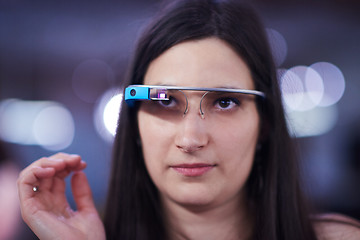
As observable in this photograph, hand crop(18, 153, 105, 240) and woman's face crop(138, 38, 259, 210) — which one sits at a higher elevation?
woman's face crop(138, 38, 259, 210)

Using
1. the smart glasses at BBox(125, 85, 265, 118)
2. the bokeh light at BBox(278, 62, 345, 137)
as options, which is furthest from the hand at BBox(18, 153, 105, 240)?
the bokeh light at BBox(278, 62, 345, 137)

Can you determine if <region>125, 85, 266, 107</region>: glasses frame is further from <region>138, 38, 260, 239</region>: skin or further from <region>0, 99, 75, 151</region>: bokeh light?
<region>0, 99, 75, 151</region>: bokeh light

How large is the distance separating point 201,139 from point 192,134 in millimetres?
41

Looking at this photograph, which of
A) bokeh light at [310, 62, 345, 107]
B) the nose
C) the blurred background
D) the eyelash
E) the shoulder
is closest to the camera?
the nose

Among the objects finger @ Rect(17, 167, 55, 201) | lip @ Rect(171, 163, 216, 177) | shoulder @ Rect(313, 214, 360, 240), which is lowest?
shoulder @ Rect(313, 214, 360, 240)

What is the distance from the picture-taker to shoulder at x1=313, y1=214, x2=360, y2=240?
140 centimetres

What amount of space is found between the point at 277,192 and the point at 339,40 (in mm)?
6302

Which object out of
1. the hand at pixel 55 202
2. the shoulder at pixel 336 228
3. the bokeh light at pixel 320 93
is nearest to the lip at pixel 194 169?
the hand at pixel 55 202

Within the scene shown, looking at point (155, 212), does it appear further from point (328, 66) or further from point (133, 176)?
point (328, 66)

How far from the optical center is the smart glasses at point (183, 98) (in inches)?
47.6

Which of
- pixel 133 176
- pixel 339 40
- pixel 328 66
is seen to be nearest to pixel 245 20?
pixel 133 176

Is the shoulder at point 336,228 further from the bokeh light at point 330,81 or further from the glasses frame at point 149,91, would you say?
the bokeh light at point 330,81

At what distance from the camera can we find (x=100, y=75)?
8562 millimetres

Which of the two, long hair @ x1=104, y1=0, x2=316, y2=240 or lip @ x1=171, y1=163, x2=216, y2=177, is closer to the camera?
lip @ x1=171, y1=163, x2=216, y2=177
